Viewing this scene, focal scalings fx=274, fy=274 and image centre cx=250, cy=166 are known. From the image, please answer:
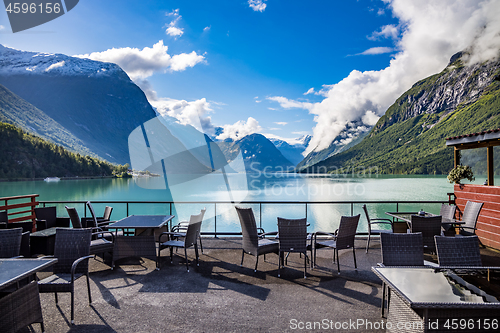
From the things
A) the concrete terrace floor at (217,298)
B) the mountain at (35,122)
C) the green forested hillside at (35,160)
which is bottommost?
the concrete terrace floor at (217,298)

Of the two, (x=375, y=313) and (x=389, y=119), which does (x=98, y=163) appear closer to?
(x=375, y=313)

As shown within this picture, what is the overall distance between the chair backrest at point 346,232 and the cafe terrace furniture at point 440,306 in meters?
2.00

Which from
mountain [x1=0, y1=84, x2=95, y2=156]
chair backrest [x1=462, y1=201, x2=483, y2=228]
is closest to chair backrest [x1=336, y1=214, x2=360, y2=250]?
chair backrest [x1=462, y1=201, x2=483, y2=228]

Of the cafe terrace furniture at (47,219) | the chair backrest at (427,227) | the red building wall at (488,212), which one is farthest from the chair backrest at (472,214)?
the cafe terrace furniture at (47,219)

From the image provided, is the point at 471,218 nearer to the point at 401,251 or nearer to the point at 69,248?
the point at 401,251

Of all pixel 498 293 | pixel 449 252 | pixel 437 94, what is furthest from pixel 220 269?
pixel 437 94

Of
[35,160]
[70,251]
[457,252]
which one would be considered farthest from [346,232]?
[35,160]

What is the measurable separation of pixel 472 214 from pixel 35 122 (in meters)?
142

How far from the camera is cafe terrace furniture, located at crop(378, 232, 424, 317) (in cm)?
278

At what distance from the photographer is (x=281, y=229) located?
4.12 meters

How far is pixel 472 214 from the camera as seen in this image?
534cm

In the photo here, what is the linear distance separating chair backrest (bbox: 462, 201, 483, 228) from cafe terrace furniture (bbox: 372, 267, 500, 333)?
160 inches

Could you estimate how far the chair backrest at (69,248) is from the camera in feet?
10.2

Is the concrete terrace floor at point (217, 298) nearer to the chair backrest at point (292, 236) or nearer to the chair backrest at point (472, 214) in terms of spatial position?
the chair backrest at point (292, 236)
